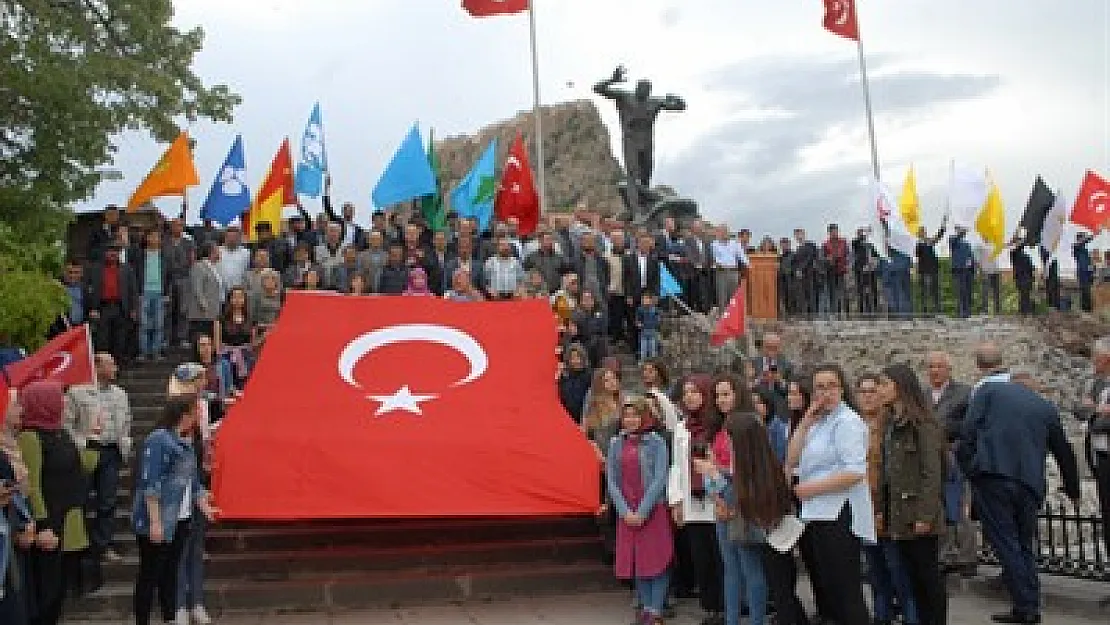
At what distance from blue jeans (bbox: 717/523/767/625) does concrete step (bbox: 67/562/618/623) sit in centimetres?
209

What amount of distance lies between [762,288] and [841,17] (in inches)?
361

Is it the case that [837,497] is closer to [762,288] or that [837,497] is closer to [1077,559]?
[1077,559]

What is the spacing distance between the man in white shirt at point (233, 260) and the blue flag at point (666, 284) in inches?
220

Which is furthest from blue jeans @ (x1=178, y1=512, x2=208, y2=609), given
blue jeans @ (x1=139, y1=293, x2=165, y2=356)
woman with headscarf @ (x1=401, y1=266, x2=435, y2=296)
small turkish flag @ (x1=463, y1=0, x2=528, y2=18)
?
small turkish flag @ (x1=463, y1=0, x2=528, y2=18)

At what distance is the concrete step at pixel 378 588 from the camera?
7.71 metres

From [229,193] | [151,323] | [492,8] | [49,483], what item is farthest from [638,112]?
[49,483]

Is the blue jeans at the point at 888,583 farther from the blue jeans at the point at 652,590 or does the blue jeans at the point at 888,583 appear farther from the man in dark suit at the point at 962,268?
the man in dark suit at the point at 962,268

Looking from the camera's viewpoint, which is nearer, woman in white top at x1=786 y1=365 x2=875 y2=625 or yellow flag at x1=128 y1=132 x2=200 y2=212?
woman in white top at x1=786 y1=365 x2=875 y2=625

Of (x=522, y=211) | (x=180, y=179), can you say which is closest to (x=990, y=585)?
(x=522, y=211)

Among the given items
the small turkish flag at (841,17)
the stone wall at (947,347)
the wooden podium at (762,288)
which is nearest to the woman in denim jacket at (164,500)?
the stone wall at (947,347)

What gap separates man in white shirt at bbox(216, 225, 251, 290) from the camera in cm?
1287

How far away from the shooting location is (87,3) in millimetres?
15383

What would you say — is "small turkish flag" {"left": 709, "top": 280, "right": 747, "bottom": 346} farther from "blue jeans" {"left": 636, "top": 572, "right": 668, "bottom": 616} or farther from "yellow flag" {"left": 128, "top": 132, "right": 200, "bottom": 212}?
"yellow flag" {"left": 128, "top": 132, "right": 200, "bottom": 212}

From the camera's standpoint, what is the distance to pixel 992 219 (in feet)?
63.6
